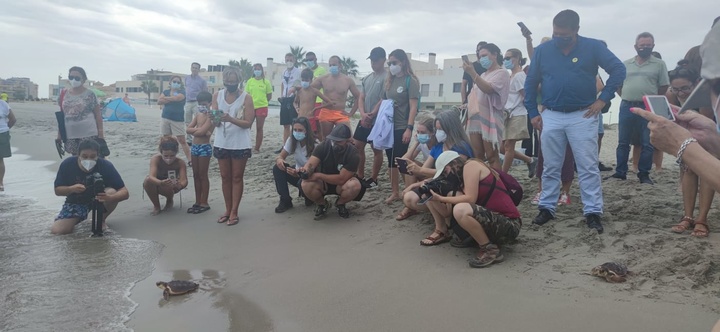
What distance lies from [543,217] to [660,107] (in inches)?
99.4

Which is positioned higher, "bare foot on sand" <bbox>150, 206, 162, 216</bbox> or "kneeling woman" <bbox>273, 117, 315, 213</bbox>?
"kneeling woman" <bbox>273, 117, 315, 213</bbox>

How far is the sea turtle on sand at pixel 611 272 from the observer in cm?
321

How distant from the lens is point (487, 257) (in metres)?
3.68

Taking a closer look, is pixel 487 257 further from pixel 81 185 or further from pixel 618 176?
pixel 81 185

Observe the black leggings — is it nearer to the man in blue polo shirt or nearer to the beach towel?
the beach towel

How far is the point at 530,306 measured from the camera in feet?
9.80

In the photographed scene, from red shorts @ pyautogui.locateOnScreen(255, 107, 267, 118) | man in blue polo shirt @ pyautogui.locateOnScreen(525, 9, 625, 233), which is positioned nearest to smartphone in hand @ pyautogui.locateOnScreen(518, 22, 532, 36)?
man in blue polo shirt @ pyautogui.locateOnScreen(525, 9, 625, 233)

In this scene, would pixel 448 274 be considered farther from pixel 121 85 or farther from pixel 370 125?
pixel 121 85

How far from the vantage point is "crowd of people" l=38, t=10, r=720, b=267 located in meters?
3.98

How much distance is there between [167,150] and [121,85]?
85.5 meters

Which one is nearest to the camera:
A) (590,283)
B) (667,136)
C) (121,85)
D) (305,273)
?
(667,136)

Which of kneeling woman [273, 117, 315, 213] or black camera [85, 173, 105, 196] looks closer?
black camera [85, 173, 105, 196]

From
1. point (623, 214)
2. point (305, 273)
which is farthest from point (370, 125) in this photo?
point (623, 214)

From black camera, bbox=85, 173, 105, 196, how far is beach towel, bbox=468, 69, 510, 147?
13.3 feet
